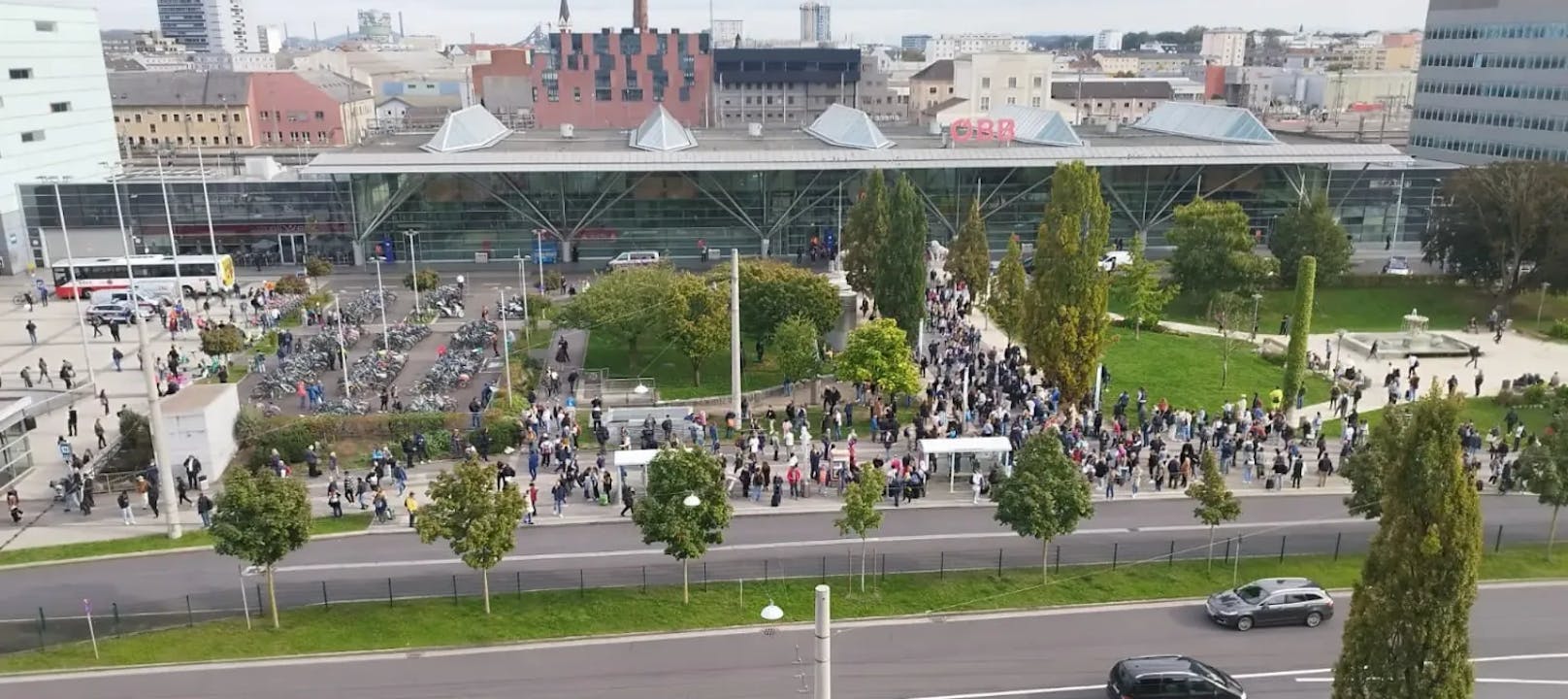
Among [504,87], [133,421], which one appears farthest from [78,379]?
[504,87]

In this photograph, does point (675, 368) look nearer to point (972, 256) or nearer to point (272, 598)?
point (972, 256)

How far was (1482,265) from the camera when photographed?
4953cm

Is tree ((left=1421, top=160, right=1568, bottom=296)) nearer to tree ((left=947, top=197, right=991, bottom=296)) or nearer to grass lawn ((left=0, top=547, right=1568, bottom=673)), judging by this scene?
tree ((left=947, top=197, right=991, bottom=296))

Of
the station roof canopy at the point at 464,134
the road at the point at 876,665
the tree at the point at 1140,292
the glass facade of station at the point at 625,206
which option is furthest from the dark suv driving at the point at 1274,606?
the station roof canopy at the point at 464,134

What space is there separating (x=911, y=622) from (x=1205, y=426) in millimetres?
15146

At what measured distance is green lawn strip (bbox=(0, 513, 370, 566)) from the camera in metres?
25.5

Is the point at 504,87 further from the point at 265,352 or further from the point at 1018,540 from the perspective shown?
the point at 1018,540

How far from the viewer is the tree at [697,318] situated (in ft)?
121

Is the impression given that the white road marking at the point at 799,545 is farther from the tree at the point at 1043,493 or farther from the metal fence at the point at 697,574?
the tree at the point at 1043,493

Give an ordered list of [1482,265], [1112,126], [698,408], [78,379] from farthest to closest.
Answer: [1112,126], [1482,265], [78,379], [698,408]

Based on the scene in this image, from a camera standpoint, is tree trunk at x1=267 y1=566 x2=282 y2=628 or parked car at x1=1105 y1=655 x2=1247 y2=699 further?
tree trunk at x1=267 y1=566 x2=282 y2=628

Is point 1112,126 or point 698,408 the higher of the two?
point 1112,126

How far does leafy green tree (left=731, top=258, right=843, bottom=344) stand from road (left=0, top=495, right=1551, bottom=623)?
40.2 feet

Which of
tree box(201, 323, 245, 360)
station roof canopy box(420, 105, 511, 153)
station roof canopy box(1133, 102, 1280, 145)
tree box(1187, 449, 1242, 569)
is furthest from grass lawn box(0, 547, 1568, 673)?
station roof canopy box(1133, 102, 1280, 145)
